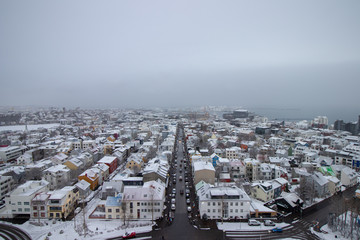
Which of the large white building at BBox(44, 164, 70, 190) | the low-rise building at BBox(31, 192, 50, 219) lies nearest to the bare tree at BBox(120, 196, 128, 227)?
the low-rise building at BBox(31, 192, 50, 219)

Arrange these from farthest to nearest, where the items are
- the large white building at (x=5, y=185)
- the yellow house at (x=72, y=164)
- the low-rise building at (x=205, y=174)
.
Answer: the yellow house at (x=72, y=164) < the low-rise building at (x=205, y=174) < the large white building at (x=5, y=185)

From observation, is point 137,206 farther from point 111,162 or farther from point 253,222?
point 111,162

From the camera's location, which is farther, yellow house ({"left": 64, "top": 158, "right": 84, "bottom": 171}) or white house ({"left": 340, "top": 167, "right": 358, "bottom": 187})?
yellow house ({"left": 64, "top": 158, "right": 84, "bottom": 171})

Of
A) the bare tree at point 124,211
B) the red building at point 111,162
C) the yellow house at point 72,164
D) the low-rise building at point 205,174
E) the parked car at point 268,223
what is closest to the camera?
the parked car at point 268,223

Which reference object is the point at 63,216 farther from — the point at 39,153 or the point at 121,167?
the point at 39,153

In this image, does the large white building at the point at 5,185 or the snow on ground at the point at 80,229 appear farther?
the large white building at the point at 5,185

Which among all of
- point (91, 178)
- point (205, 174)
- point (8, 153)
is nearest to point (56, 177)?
point (91, 178)

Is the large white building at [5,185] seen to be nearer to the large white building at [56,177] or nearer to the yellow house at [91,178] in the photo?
the large white building at [56,177]

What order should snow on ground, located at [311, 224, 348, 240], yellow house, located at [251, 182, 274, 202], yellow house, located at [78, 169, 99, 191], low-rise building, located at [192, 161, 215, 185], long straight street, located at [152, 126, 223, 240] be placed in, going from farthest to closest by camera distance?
yellow house, located at [78, 169, 99, 191] < low-rise building, located at [192, 161, 215, 185] < yellow house, located at [251, 182, 274, 202] < long straight street, located at [152, 126, 223, 240] < snow on ground, located at [311, 224, 348, 240]

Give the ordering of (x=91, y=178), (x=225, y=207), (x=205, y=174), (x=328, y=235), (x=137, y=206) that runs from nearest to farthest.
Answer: (x=328, y=235), (x=225, y=207), (x=137, y=206), (x=205, y=174), (x=91, y=178)

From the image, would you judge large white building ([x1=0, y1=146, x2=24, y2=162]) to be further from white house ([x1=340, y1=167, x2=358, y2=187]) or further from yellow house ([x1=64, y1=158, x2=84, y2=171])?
white house ([x1=340, y1=167, x2=358, y2=187])

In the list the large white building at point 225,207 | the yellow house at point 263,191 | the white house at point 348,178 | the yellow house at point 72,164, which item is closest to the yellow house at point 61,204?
the yellow house at point 72,164

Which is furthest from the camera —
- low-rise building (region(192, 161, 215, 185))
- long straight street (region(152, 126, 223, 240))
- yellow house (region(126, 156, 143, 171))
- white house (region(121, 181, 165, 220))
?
yellow house (region(126, 156, 143, 171))
